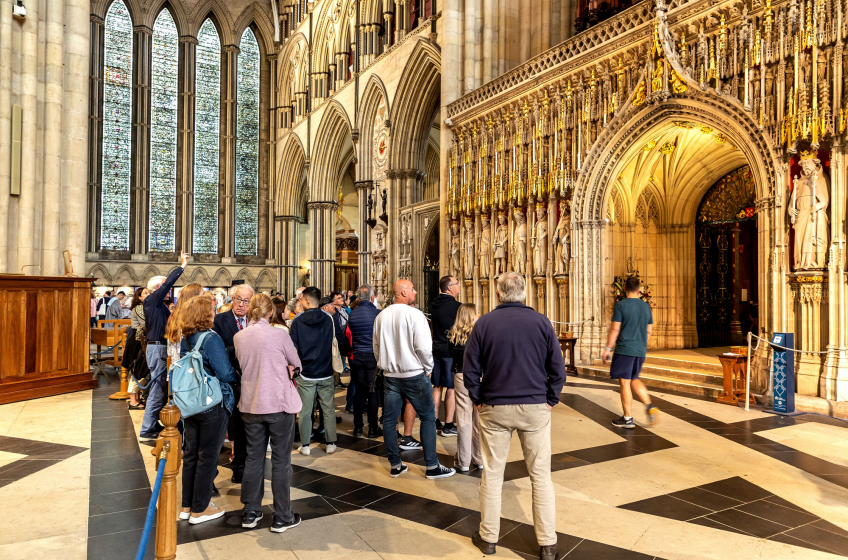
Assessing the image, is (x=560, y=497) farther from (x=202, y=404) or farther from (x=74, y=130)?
(x=74, y=130)

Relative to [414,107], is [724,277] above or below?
below

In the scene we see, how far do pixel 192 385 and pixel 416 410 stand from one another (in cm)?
169

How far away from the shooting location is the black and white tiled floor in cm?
301

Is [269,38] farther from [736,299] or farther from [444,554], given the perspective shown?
[444,554]

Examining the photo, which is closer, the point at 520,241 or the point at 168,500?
the point at 168,500

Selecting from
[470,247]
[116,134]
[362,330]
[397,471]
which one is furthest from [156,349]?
[116,134]

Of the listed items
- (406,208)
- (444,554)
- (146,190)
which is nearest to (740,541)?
(444,554)

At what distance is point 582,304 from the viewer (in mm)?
10047

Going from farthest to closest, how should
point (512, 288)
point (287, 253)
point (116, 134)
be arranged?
point (287, 253)
point (116, 134)
point (512, 288)

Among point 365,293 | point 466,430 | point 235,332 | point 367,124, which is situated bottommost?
point 466,430

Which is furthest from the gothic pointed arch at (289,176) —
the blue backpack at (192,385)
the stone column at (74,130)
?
the blue backpack at (192,385)

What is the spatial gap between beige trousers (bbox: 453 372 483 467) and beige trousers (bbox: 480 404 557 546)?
1254 mm

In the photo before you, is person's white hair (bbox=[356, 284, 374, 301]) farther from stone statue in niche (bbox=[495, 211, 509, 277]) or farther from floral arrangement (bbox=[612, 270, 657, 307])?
stone statue in niche (bbox=[495, 211, 509, 277])

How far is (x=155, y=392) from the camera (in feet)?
17.9
